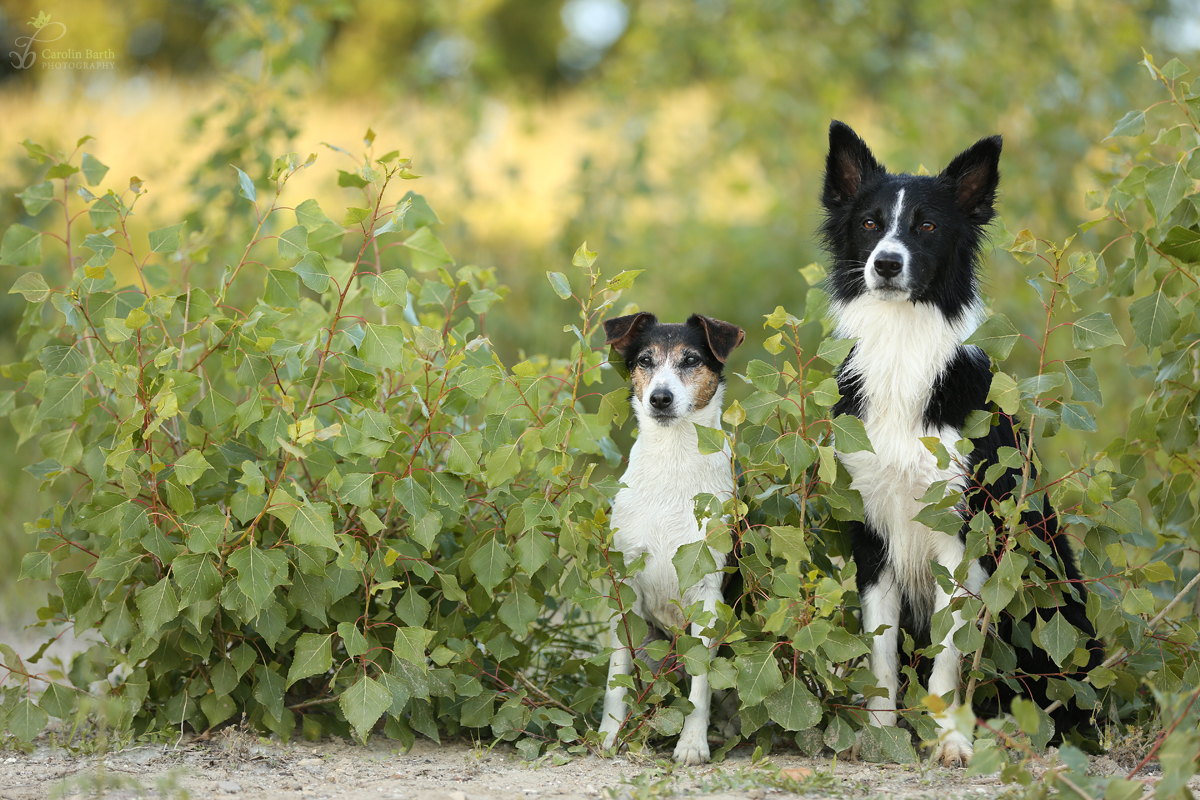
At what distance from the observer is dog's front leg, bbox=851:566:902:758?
317 cm

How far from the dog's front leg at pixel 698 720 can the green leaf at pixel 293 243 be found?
5.42 ft

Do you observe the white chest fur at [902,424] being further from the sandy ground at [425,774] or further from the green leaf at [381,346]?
the green leaf at [381,346]

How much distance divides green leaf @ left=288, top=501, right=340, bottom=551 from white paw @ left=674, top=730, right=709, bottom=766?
1.27m

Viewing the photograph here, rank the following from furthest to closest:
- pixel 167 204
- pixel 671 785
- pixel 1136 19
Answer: pixel 167 204, pixel 1136 19, pixel 671 785

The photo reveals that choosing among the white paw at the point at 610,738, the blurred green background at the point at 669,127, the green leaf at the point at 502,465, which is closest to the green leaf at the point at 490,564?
the green leaf at the point at 502,465

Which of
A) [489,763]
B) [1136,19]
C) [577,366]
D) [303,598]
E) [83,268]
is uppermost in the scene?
[1136,19]

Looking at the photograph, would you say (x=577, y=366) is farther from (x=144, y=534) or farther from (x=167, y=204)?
(x=167, y=204)

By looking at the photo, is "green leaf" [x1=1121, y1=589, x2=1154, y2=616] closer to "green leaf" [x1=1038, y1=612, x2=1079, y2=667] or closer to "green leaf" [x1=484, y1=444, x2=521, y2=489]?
"green leaf" [x1=1038, y1=612, x2=1079, y2=667]

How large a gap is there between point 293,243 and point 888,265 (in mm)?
1838

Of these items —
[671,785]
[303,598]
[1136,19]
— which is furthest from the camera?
[1136,19]

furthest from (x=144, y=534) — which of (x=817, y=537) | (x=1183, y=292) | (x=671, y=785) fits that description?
(x=1183, y=292)

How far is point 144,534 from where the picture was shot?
2.91 m

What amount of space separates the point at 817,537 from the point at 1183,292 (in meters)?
1.47

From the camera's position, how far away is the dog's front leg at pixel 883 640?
10.4 feet
